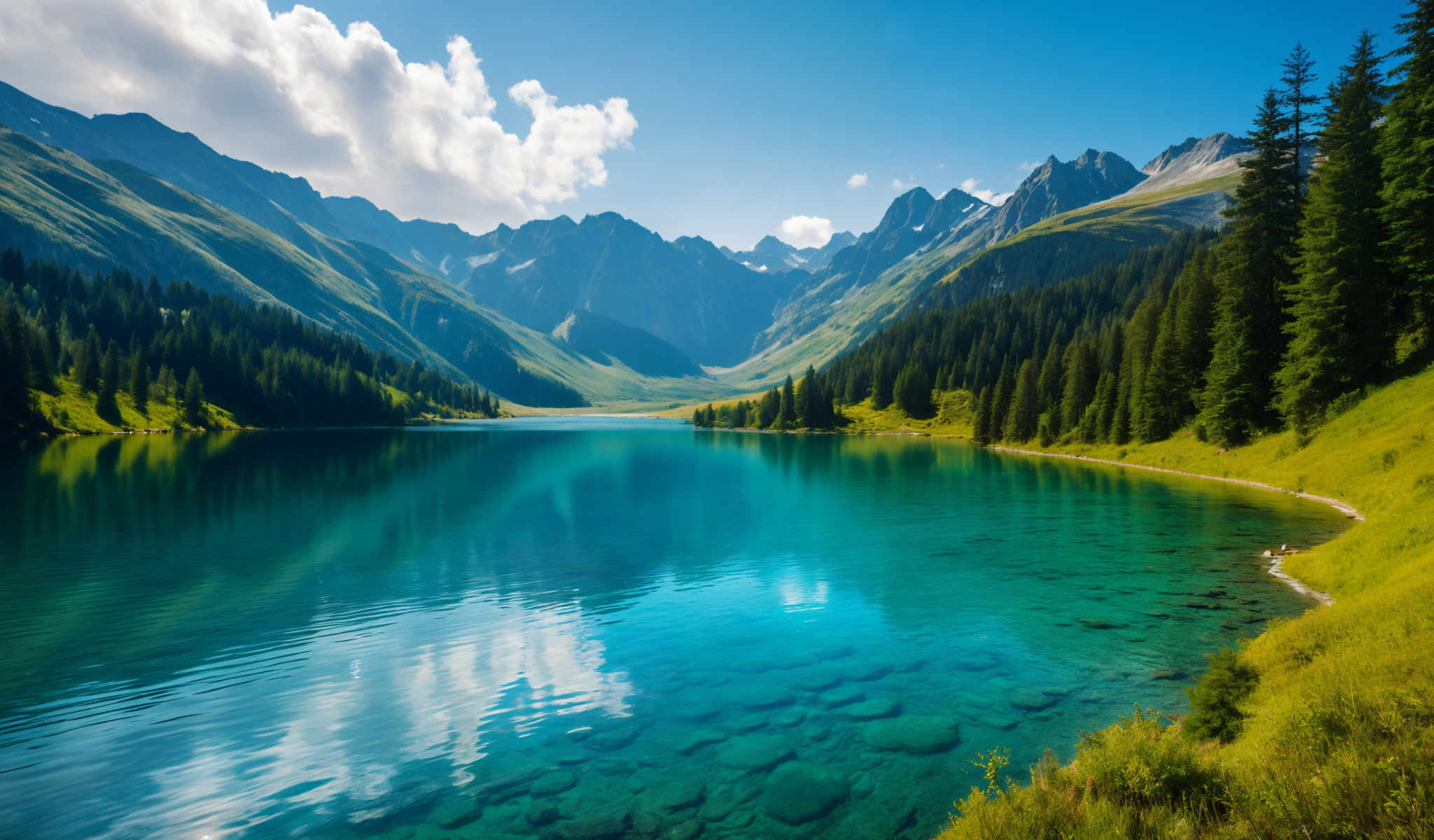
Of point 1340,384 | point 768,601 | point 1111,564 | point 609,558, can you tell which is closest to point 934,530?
point 1111,564

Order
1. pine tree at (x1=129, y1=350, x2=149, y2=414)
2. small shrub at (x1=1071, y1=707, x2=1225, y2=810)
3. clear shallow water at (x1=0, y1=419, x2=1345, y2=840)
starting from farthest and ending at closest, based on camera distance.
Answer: pine tree at (x1=129, y1=350, x2=149, y2=414)
clear shallow water at (x1=0, y1=419, x2=1345, y2=840)
small shrub at (x1=1071, y1=707, x2=1225, y2=810)

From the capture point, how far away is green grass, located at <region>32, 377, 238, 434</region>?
5522 inches

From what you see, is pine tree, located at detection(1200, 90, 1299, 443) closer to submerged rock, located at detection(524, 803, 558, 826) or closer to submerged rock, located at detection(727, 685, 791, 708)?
submerged rock, located at detection(727, 685, 791, 708)

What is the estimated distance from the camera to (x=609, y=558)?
4362 cm

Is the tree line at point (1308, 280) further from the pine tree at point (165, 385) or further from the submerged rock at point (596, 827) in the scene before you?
the pine tree at point (165, 385)

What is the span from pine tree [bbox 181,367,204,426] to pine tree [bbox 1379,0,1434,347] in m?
243

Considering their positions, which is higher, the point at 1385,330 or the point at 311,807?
the point at 1385,330

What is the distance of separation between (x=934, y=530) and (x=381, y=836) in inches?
1786

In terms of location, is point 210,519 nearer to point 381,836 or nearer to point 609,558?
point 609,558

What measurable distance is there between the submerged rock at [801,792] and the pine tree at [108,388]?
8030 inches

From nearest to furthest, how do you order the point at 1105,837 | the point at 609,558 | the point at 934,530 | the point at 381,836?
1. the point at 1105,837
2. the point at 381,836
3. the point at 609,558
4. the point at 934,530

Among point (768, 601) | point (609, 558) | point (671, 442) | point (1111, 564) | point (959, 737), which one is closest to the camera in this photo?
point (959, 737)

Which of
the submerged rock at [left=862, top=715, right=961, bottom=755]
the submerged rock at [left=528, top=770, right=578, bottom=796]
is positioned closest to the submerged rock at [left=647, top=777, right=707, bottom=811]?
the submerged rock at [left=528, top=770, right=578, bottom=796]

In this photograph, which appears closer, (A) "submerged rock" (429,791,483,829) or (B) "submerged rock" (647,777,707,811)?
(A) "submerged rock" (429,791,483,829)
